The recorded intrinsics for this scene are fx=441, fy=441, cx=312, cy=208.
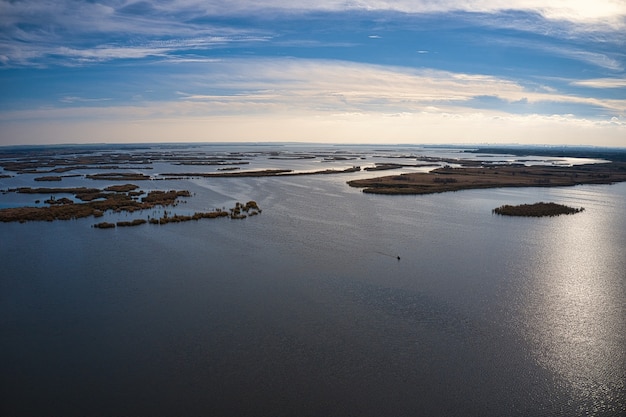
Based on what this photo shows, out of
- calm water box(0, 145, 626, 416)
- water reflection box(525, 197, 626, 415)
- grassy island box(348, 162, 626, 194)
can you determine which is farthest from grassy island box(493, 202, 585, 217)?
grassy island box(348, 162, 626, 194)

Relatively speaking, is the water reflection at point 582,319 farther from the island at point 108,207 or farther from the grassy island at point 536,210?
the island at point 108,207

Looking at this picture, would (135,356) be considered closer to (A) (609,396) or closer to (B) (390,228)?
(A) (609,396)

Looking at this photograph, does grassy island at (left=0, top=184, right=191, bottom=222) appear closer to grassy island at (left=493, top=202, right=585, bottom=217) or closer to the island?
the island

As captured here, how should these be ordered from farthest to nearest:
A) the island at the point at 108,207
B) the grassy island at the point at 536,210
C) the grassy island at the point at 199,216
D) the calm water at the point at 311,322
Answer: the grassy island at the point at 536,210 < the island at the point at 108,207 < the grassy island at the point at 199,216 < the calm water at the point at 311,322

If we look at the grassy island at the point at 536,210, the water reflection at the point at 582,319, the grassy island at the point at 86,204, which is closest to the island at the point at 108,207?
the grassy island at the point at 86,204

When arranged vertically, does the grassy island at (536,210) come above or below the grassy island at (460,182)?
below

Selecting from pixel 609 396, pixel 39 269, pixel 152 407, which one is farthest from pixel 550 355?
pixel 39 269

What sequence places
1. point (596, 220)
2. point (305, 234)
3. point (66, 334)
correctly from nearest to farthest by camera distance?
point (66, 334) < point (305, 234) < point (596, 220)
